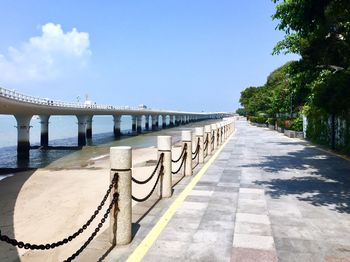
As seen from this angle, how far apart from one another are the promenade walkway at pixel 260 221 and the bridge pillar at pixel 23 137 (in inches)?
1577

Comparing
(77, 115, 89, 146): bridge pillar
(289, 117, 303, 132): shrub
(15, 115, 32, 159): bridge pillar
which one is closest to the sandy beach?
(289, 117, 303, 132): shrub

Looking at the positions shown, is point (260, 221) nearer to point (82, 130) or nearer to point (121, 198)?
point (121, 198)

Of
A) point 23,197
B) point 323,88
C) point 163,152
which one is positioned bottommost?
point 23,197

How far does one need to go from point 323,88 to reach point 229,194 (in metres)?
9.78

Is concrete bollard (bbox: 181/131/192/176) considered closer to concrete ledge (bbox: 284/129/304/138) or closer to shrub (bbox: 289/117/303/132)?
concrete ledge (bbox: 284/129/304/138)

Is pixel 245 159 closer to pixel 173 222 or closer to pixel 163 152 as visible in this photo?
pixel 163 152

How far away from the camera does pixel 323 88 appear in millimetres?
16938

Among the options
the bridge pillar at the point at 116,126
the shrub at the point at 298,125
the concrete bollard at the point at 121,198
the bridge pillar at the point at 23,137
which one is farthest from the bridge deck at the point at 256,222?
the bridge pillar at the point at 116,126

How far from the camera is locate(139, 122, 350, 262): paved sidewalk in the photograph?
18.9 feet

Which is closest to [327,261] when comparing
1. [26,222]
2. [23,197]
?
[26,222]

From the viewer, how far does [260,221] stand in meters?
7.38

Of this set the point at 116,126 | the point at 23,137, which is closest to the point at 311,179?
the point at 23,137

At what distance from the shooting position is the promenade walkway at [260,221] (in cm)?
575

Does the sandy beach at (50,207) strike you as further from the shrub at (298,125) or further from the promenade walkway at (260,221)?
the shrub at (298,125)
